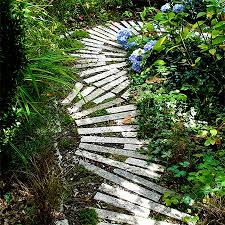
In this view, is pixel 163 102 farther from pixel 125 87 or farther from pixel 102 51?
pixel 102 51

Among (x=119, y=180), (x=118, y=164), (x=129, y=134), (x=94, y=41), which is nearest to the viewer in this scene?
(x=119, y=180)

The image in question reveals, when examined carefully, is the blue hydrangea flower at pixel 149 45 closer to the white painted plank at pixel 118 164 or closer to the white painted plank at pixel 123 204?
the white painted plank at pixel 118 164

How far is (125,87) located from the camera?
15.5ft

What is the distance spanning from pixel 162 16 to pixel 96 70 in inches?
56.1

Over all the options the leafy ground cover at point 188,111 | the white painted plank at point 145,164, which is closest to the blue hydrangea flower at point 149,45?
the leafy ground cover at point 188,111

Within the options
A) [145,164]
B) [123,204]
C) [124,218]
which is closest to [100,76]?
[145,164]

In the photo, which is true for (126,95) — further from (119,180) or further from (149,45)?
(119,180)

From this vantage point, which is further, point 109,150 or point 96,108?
point 96,108

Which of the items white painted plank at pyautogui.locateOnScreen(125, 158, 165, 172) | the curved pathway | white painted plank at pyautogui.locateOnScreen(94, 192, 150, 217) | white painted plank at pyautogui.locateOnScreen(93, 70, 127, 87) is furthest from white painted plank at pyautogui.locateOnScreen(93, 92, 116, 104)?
white painted plank at pyautogui.locateOnScreen(94, 192, 150, 217)

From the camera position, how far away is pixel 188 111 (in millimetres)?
4090

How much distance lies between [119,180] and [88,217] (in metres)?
0.52

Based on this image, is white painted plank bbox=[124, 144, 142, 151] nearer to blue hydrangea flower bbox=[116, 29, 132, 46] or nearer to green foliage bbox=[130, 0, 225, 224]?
green foliage bbox=[130, 0, 225, 224]

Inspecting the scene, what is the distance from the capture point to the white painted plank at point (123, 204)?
10.3 ft

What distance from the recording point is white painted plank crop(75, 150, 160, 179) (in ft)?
11.5
